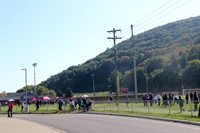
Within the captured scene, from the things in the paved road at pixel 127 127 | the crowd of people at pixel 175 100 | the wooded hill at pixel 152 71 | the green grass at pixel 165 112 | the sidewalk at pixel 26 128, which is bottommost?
the sidewalk at pixel 26 128

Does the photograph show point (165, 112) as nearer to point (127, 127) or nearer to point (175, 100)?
point (175, 100)

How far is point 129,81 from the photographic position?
484ft

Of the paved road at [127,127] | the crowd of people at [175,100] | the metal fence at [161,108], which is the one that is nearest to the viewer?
the paved road at [127,127]

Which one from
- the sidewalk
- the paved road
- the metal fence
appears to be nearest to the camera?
the paved road

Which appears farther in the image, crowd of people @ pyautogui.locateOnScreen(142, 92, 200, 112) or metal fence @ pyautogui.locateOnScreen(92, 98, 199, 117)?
crowd of people @ pyautogui.locateOnScreen(142, 92, 200, 112)

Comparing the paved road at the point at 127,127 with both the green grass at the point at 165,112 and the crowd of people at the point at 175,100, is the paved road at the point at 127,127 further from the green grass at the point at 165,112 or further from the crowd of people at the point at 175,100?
the crowd of people at the point at 175,100

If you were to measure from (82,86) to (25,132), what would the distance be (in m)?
171

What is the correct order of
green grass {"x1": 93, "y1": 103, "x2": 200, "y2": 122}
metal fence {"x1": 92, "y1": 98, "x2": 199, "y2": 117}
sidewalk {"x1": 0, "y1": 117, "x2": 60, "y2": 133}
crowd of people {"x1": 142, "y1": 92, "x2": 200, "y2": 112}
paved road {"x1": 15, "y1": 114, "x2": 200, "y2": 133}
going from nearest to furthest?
paved road {"x1": 15, "y1": 114, "x2": 200, "y2": 133} → sidewalk {"x1": 0, "y1": 117, "x2": 60, "y2": 133} → green grass {"x1": 93, "y1": 103, "x2": 200, "y2": 122} → metal fence {"x1": 92, "y1": 98, "x2": 199, "y2": 117} → crowd of people {"x1": 142, "y1": 92, "x2": 200, "y2": 112}

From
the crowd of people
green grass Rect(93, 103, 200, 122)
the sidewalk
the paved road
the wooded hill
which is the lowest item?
the sidewalk

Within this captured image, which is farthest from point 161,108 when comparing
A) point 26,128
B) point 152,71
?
point 152,71

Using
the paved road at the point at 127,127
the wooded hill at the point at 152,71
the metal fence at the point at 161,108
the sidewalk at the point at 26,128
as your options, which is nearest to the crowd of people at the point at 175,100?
the metal fence at the point at 161,108

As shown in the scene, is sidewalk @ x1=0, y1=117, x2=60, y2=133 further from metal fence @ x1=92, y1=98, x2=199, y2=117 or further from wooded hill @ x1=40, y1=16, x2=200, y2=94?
wooded hill @ x1=40, y1=16, x2=200, y2=94

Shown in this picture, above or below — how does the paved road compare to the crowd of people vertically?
below

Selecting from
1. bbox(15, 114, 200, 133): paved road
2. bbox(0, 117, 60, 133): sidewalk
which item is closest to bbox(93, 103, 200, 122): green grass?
bbox(15, 114, 200, 133): paved road
